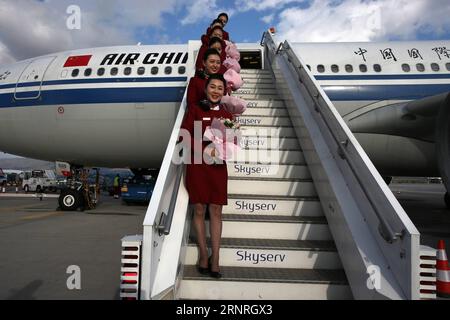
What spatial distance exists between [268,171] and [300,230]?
3.60 ft

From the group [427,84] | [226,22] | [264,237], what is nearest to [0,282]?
[264,237]

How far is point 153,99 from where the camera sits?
28.6 feet

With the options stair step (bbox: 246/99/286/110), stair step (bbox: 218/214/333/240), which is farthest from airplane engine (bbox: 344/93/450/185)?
stair step (bbox: 218/214/333/240)

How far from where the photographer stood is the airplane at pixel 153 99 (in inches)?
324

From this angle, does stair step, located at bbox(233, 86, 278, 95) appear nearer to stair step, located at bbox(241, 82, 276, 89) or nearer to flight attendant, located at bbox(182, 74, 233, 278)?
stair step, located at bbox(241, 82, 276, 89)

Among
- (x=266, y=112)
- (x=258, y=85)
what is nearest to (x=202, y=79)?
(x=266, y=112)

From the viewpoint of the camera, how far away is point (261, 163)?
179 inches

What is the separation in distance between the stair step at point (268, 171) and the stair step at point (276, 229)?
0.90m

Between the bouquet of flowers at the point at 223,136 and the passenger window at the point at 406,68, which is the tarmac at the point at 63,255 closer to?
the bouquet of flowers at the point at 223,136

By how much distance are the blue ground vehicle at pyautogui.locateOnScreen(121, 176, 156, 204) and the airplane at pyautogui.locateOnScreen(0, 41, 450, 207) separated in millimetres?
3861

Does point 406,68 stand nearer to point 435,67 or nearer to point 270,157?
point 435,67

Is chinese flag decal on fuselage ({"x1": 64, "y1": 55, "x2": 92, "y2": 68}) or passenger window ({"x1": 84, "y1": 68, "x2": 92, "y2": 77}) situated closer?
passenger window ({"x1": 84, "y1": 68, "x2": 92, "y2": 77})

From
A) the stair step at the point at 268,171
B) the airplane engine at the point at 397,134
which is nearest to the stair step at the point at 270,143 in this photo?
the stair step at the point at 268,171

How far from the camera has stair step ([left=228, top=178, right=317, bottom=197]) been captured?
4.05m
